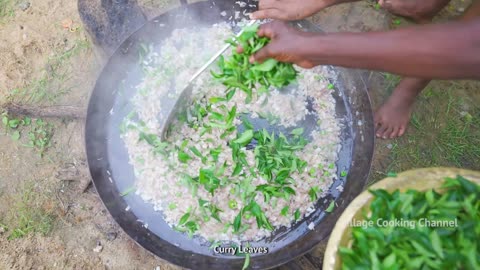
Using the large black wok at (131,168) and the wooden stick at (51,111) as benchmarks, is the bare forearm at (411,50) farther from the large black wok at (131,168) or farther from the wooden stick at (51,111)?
the wooden stick at (51,111)

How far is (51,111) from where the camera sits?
318 cm

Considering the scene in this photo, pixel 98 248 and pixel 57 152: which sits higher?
pixel 57 152

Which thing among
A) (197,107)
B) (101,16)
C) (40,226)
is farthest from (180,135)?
(40,226)

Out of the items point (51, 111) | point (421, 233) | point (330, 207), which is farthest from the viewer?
point (51, 111)

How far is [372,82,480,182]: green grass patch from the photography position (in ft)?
10.6

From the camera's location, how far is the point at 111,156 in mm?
2668

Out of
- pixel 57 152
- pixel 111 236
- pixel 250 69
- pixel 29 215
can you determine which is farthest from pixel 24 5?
pixel 250 69

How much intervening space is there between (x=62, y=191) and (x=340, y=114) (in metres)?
2.16

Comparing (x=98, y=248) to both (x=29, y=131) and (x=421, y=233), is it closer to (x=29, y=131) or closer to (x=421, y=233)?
(x=29, y=131)

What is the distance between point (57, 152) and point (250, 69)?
75.2 inches

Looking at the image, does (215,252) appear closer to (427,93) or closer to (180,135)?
(180,135)

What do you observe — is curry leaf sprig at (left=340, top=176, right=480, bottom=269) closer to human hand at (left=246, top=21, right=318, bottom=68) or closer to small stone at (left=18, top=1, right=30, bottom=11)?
human hand at (left=246, top=21, right=318, bottom=68)

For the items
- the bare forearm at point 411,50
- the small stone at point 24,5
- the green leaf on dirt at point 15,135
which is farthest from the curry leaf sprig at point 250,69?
the small stone at point 24,5

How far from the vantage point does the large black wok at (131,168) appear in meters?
2.41
